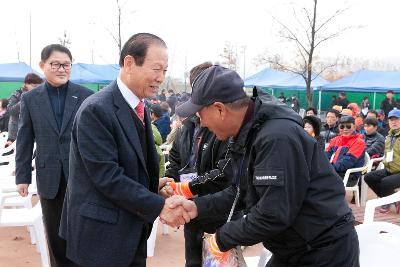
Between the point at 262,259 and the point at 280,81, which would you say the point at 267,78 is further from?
the point at 262,259

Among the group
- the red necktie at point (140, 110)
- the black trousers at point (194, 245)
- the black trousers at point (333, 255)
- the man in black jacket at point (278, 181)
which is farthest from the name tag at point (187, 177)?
the black trousers at point (333, 255)

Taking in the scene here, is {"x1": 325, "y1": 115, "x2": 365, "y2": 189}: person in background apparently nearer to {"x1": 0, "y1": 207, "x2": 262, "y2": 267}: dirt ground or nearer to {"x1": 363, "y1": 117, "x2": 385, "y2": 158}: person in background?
{"x1": 363, "y1": 117, "x2": 385, "y2": 158}: person in background

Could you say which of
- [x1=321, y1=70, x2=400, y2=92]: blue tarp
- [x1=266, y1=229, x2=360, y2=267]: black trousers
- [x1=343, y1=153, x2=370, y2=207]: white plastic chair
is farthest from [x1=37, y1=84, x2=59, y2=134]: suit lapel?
[x1=321, y1=70, x2=400, y2=92]: blue tarp

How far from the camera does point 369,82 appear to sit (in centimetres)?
1791

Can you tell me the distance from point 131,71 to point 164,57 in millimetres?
182

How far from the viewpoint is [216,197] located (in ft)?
8.28

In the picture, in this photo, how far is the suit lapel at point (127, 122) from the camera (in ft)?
7.16

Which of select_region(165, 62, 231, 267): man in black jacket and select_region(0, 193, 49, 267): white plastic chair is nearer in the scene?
select_region(165, 62, 231, 267): man in black jacket

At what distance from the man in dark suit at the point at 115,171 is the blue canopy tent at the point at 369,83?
636 inches

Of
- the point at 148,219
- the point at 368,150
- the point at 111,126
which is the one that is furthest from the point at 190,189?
the point at 368,150

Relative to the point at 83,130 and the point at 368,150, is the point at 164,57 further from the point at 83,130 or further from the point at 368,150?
the point at 368,150

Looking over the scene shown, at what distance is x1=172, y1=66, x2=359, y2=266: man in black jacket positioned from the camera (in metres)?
1.69

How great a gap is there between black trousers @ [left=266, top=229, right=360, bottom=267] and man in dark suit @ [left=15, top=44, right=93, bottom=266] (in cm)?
196

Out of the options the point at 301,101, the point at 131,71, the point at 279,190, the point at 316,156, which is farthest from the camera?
the point at 301,101
